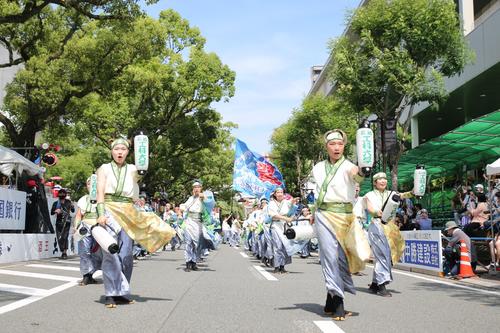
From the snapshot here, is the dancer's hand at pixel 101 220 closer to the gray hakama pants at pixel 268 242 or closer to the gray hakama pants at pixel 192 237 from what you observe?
the gray hakama pants at pixel 192 237

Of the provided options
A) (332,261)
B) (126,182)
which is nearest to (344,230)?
(332,261)

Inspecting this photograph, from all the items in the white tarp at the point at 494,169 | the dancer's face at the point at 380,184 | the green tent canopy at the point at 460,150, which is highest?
the green tent canopy at the point at 460,150

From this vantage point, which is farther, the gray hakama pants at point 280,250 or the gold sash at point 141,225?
the gray hakama pants at point 280,250

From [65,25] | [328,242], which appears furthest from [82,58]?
[328,242]

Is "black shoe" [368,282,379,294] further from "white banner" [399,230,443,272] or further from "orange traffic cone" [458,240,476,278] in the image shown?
"white banner" [399,230,443,272]

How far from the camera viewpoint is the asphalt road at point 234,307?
583 cm

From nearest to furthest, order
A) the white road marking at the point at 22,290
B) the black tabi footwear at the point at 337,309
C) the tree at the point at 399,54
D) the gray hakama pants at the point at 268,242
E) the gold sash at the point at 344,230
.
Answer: the black tabi footwear at the point at 337,309 → the gold sash at the point at 344,230 → the white road marking at the point at 22,290 → the gray hakama pants at the point at 268,242 → the tree at the point at 399,54

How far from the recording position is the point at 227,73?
35219mm

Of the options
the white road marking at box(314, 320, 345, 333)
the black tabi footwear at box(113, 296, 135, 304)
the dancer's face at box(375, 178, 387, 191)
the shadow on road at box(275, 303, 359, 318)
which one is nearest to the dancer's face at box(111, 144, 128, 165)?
the black tabi footwear at box(113, 296, 135, 304)

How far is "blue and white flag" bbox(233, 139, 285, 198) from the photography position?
2633cm

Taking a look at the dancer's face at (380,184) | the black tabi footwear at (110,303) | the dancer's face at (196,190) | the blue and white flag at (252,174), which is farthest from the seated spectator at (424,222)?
the black tabi footwear at (110,303)

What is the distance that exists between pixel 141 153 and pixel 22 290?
130 inches

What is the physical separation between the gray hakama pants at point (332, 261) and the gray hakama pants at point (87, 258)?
4541mm

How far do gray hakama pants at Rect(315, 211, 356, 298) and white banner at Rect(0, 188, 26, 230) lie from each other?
35.0ft
